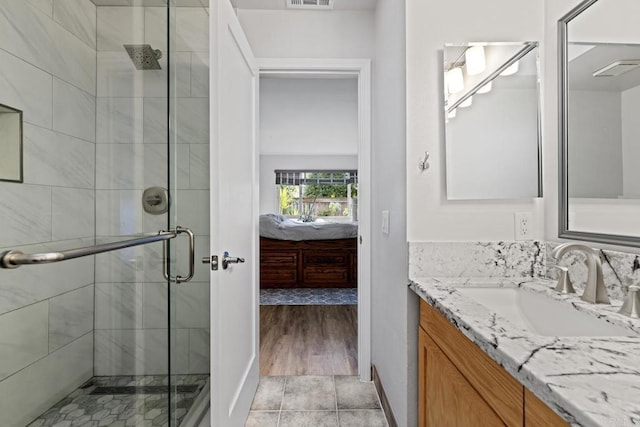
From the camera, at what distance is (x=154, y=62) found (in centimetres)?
170

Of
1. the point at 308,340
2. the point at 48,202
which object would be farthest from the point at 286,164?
the point at 48,202

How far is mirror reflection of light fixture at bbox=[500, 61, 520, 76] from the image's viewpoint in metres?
1.48

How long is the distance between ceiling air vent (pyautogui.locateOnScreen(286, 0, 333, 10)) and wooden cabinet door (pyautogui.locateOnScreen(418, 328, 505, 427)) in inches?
79.7

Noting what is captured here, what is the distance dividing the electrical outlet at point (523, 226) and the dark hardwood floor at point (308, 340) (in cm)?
147

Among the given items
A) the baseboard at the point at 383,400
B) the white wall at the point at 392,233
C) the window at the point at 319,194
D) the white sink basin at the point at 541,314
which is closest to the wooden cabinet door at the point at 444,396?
the white wall at the point at 392,233

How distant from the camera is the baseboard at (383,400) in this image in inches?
67.9

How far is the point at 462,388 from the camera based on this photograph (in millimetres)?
957

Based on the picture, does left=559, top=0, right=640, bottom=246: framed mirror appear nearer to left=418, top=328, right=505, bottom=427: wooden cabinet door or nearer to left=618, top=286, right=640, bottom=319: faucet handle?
left=618, top=286, right=640, bottom=319: faucet handle

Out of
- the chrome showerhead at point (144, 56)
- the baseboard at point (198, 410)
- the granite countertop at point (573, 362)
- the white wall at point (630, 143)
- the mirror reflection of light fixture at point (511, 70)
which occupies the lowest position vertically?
the baseboard at point (198, 410)

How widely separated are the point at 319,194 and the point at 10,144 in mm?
6947

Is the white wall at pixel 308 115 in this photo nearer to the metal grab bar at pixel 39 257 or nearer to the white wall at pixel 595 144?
the white wall at pixel 595 144

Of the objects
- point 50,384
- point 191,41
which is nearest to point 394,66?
point 191,41

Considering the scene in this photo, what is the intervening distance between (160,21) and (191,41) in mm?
219

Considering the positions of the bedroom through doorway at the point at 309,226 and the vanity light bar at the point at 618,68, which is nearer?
the vanity light bar at the point at 618,68
